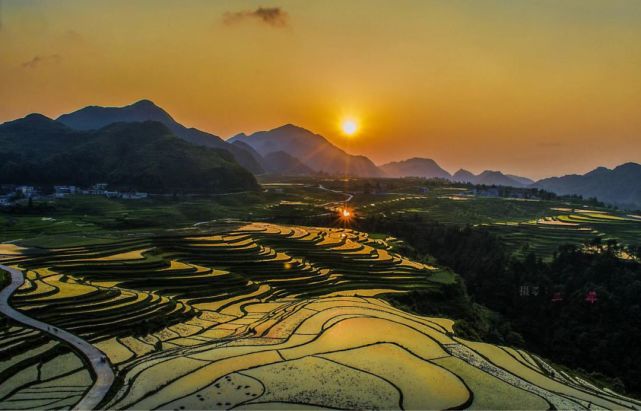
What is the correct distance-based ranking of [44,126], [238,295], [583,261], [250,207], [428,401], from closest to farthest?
[428,401], [238,295], [583,261], [250,207], [44,126]

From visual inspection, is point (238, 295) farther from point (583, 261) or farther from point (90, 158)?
point (90, 158)

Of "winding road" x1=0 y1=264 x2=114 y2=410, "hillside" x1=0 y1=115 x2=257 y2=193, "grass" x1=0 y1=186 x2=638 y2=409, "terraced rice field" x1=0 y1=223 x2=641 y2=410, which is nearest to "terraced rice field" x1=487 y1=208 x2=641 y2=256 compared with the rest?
"grass" x1=0 y1=186 x2=638 y2=409

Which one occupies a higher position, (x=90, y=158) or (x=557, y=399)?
(x=90, y=158)

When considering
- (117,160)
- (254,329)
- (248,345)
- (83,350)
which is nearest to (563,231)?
(254,329)

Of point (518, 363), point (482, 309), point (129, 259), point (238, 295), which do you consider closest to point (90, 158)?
point (129, 259)

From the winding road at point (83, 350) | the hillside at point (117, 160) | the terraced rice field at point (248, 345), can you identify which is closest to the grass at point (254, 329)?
the terraced rice field at point (248, 345)

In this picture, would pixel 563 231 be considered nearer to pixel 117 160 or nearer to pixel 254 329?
pixel 254 329

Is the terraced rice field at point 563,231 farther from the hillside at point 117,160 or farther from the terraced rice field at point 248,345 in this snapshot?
the hillside at point 117,160
